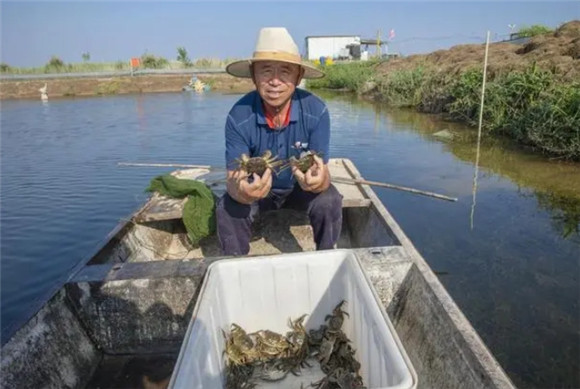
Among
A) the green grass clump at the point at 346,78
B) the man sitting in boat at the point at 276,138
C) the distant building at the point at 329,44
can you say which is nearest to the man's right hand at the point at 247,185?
the man sitting in boat at the point at 276,138

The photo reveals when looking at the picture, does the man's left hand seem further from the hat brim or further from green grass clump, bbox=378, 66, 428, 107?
green grass clump, bbox=378, 66, 428, 107

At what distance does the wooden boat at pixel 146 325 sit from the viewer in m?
1.75

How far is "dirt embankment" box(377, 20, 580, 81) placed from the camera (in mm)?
9906

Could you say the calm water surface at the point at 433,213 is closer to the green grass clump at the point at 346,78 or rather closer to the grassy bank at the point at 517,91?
the grassy bank at the point at 517,91

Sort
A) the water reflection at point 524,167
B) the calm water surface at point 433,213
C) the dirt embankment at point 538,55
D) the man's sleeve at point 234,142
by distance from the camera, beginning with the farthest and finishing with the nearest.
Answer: the dirt embankment at point 538,55 < the water reflection at point 524,167 < the calm water surface at point 433,213 < the man's sleeve at point 234,142

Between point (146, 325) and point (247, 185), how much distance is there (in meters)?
0.97

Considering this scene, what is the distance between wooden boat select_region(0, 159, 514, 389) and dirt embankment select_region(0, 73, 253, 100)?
26.0 m

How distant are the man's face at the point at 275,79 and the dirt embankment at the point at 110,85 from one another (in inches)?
997

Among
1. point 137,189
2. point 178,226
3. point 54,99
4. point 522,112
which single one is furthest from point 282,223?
point 54,99

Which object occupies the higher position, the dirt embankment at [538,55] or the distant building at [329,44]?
the distant building at [329,44]

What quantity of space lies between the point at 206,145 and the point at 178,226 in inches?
242

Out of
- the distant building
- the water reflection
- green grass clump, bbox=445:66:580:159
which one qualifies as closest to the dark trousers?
the water reflection

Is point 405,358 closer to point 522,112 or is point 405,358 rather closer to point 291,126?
point 291,126

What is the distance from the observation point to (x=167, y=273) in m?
2.21
